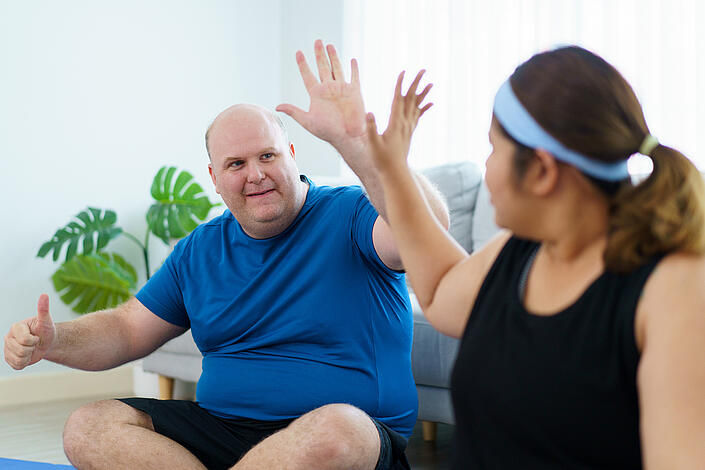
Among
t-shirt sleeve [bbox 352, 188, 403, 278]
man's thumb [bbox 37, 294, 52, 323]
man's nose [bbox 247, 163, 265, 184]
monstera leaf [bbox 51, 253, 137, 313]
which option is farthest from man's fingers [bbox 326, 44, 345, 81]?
monstera leaf [bbox 51, 253, 137, 313]

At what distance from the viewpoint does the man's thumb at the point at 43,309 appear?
1.64 m

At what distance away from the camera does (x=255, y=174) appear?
1854mm

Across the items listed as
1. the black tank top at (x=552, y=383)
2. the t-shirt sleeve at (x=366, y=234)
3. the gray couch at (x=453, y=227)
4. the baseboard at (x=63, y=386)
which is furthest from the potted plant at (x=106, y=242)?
the black tank top at (x=552, y=383)

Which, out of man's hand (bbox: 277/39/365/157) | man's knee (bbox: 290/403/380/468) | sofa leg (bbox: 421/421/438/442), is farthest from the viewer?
sofa leg (bbox: 421/421/438/442)

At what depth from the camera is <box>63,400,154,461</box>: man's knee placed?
1.80 metres

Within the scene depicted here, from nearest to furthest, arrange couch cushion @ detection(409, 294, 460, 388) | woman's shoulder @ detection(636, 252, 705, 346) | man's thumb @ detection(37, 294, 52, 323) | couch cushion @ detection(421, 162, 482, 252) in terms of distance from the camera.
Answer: woman's shoulder @ detection(636, 252, 705, 346) → man's thumb @ detection(37, 294, 52, 323) → couch cushion @ detection(409, 294, 460, 388) → couch cushion @ detection(421, 162, 482, 252)

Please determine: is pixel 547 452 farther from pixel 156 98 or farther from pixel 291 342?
pixel 156 98

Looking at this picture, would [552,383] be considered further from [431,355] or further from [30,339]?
→ [431,355]

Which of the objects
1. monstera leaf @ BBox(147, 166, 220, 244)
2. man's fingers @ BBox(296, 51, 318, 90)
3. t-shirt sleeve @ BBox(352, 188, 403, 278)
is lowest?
monstera leaf @ BBox(147, 166, 220, 244)

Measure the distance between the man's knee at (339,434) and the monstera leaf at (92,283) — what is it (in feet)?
8.14

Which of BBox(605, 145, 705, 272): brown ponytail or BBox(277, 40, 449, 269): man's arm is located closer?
BBox(605, 145, 705, 272): brown ponytail

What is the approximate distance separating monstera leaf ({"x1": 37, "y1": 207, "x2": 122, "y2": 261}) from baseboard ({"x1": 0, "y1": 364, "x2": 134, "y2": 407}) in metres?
0.58

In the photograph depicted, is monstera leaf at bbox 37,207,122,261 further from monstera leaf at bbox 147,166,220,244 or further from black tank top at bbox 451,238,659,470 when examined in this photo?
black tank top at bbox 451,238,659,470

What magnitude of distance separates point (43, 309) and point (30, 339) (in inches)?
3.1
